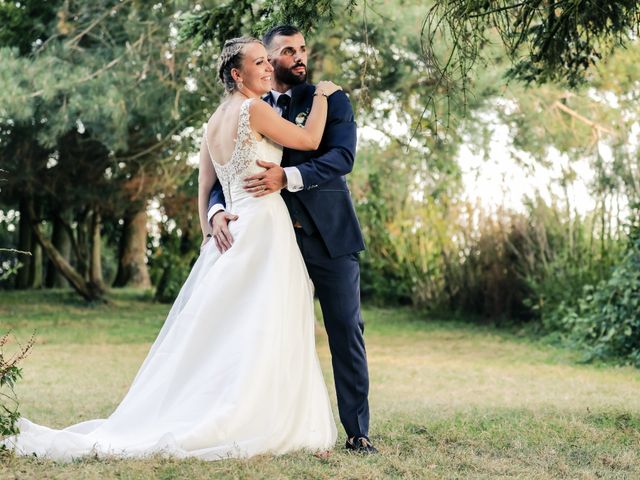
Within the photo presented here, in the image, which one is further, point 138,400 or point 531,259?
point 531,259

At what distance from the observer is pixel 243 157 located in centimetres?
462

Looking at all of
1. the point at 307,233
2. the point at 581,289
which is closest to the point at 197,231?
the point at 581,289

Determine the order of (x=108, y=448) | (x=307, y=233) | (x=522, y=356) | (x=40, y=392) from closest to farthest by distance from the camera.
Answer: (x=108, y=448), (x=307, y=233), (x=40, y=392), (x=522, y=356)

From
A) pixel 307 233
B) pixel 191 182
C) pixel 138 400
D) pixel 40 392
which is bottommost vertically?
pixel 40 392

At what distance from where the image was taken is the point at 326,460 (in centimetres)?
438

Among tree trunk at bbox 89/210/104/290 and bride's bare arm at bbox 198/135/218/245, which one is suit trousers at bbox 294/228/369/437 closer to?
bride's bare arm at bbox 198/135/218/245

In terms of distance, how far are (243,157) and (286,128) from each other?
0.27m

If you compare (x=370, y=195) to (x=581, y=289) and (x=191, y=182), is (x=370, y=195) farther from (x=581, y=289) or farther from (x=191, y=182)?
(x=581, y=289)

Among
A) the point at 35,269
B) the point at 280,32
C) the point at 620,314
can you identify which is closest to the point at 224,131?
the point at 280,32

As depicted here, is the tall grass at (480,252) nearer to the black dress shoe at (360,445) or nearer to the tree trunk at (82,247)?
the tree trunk at (82,247)

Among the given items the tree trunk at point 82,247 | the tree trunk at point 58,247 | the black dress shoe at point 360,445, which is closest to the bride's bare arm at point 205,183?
the black dress shoe at point 360,445

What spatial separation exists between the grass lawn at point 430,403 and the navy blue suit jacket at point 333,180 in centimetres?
106

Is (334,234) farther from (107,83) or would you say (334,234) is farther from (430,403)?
(107,83)

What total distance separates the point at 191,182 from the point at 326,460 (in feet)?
35.2
